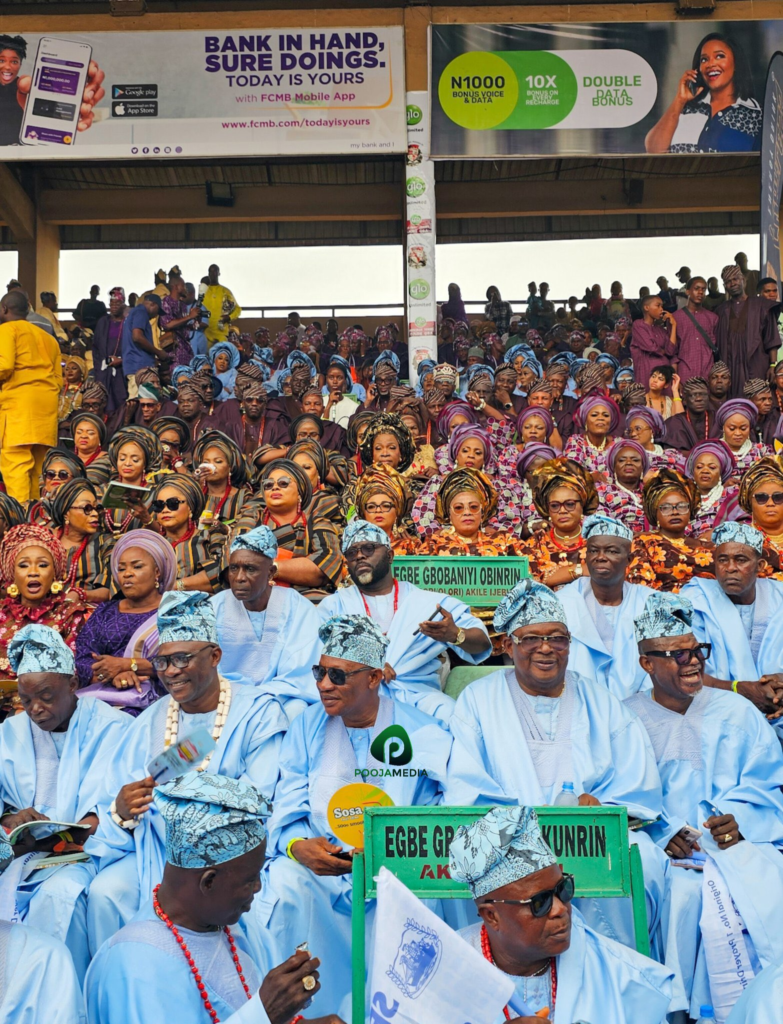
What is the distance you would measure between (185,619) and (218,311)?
11236 mm

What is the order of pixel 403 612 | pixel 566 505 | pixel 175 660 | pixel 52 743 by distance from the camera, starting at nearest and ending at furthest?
pixel 175 660 → pixel 52 743 → pixel 403 612 → pixel 566 505

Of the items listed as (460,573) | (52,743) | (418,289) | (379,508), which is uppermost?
(418,289)

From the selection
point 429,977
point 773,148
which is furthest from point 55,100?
point 429,977

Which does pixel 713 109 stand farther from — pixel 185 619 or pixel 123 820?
pixel 123 820

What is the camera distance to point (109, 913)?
425 centimetres

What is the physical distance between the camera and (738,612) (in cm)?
607

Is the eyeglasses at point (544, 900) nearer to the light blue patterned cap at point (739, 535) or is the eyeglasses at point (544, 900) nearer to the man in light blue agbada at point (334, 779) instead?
the man in light blue agbada at point (334, 779)

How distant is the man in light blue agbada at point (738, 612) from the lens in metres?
5.93

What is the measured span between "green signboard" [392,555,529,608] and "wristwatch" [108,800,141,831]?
240cm

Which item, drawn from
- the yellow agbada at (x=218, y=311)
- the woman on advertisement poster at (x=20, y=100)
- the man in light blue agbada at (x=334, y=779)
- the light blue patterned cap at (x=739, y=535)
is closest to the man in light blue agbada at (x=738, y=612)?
the light blue patterned cap at (x=739, y=535)

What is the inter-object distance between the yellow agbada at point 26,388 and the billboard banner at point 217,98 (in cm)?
424

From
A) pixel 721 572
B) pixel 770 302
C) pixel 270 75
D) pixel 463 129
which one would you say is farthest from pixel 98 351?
pixel 721 572

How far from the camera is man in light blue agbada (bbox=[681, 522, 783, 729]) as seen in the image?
593 centimetres

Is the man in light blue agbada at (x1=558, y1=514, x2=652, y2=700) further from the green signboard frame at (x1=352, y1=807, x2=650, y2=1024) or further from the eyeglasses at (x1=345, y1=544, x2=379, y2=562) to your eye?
the green signboard frame at (x1=352, y1=807, x2=650, y2=1024)
